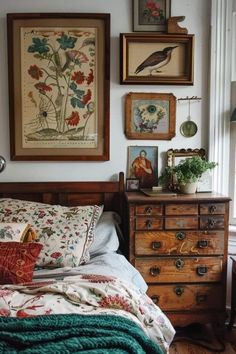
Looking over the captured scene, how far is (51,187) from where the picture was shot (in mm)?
2393

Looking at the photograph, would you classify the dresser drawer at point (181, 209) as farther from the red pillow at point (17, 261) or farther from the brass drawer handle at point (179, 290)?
the red pillow at point (17, 261)

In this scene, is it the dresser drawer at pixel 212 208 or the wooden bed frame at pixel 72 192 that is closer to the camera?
the dresser drawer at pixel 212 208

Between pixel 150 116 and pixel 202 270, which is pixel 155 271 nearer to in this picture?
pixel 202 270

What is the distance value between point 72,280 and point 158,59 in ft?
5.50

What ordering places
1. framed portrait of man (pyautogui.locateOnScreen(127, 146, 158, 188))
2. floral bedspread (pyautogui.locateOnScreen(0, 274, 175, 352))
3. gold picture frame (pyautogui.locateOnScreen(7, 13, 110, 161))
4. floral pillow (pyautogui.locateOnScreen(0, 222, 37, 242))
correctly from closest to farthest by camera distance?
1. floral bedspread (pyautogui.locateOnScreen(0, 274, 175, 352))
2. floral pillow (pyautogui.locateOnScreen(0, 222, 37, 242))
3. gold picture frame (pyautogui.locateOnScreen(7, 13, 110, 161))
4. framed portrait of man (pyautogui.locateOnScreen(127, 146, 158, 188))

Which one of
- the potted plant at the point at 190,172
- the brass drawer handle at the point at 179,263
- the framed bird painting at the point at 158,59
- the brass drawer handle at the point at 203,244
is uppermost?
the framed bird painting at the point at 158,59

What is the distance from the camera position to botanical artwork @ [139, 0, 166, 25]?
2379 mm

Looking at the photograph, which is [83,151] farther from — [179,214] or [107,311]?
[107,311]

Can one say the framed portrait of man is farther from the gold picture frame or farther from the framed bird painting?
the framed bird painting

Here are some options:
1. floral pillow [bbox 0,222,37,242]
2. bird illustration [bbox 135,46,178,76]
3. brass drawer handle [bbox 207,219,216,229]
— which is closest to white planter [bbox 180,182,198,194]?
brass drawer handle [bbox 207,219,216,229]

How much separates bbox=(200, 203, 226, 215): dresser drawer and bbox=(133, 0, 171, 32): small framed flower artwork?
4.37ft

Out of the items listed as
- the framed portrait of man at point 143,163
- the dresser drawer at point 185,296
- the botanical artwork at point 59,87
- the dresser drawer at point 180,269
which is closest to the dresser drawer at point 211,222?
the dresser drawer at point 180,269

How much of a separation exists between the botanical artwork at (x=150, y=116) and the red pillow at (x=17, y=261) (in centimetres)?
120

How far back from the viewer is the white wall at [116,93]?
2.38 metres
